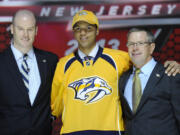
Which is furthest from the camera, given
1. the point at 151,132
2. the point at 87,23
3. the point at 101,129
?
the point at 87,23

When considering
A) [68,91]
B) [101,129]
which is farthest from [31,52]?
[101,129]

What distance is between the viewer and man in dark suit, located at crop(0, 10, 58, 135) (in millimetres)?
2555

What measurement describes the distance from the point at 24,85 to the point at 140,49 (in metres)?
0.88

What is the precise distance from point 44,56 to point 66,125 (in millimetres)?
594

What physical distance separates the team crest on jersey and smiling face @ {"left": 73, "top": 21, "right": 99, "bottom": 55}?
0.25 m

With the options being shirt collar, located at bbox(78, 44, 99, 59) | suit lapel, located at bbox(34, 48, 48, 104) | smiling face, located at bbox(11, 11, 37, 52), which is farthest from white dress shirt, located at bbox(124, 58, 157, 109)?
smiling face, located at bbox(11, 11, 37, 52)

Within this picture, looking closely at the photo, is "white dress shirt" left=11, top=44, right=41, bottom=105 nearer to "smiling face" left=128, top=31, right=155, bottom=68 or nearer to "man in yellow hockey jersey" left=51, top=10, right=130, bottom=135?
"man in yellow hockey jersey" left=51, top=10, right=130, bottom=135

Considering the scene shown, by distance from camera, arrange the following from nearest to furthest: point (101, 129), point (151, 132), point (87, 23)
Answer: point (151, 132) → point (101, 129) → point (87, 23)

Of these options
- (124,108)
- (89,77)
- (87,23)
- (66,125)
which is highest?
(87,23)

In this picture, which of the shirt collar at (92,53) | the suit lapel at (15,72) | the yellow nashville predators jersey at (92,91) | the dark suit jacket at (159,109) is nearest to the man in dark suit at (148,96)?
the dark suit jacket at (159,109)

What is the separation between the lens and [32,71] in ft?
8.80

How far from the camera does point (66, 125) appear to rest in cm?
254

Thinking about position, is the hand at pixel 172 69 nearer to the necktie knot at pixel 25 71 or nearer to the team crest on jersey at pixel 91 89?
the team crest on jersey at pixel 91 89

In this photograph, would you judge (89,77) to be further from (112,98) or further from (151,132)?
→ (151,132)
